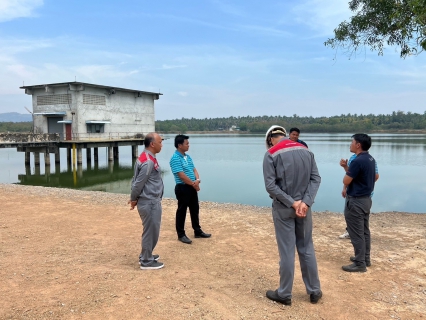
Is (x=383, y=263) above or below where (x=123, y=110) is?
below

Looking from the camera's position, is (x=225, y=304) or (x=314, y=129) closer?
(x=225, y=304)

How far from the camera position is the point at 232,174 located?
2191 cm

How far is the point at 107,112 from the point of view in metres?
28.3

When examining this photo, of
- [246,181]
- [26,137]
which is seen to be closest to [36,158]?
[26,137]

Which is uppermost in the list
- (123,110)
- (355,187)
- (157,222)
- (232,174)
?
(123,110)

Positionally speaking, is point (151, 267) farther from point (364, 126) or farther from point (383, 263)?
point (364, 126)

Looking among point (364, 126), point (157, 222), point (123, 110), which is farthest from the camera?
point (364, 126)

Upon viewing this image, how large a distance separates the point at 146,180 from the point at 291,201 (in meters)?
1.73

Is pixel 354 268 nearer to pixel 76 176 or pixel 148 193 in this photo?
pixel 148 193

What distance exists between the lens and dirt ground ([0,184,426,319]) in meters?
3.07

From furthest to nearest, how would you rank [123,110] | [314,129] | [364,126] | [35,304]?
[314,129] < [364,126] < [123,110] < [35,304]

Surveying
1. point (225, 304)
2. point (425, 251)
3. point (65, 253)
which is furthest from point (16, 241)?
point (425, 251)

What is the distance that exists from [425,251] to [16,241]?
6.25 metres

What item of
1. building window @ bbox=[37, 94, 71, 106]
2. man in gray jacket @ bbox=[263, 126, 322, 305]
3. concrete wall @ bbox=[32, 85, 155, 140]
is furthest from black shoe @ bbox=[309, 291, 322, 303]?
building window @ bbox=[37, 94, 71, 106]
